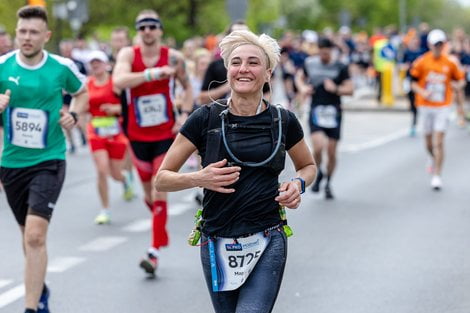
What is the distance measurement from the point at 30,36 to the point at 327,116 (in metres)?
6.68

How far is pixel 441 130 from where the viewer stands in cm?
1420

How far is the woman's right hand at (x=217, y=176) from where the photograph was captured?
194 inches

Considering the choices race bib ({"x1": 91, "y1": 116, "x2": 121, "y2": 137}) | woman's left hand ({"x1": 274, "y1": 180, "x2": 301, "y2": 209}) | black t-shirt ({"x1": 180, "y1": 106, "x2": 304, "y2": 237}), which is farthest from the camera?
race bib ({"x1": 91, "y1": 116, "x2": 121, "y2": 137})

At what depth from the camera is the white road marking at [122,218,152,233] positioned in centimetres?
1120

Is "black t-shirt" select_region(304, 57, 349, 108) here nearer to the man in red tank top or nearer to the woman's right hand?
the man in red tank top

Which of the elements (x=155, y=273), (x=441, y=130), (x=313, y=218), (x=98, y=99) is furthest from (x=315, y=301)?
(x=441, y=130)

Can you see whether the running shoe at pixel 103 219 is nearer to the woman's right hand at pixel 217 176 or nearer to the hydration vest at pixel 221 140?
the hydration vest at pixel 221 140

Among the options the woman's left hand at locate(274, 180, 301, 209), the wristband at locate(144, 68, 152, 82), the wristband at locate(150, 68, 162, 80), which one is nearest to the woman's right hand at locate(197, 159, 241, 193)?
the woman's left hand at locate(274, 180, 301, 209)

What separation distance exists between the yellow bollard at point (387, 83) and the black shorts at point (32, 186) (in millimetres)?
23753

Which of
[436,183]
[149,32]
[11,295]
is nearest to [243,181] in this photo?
[11,295]

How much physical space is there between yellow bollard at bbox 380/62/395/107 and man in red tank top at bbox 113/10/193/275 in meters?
21.5

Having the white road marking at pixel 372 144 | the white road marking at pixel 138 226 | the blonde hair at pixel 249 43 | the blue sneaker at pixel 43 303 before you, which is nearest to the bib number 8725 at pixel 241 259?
the blonde hair at pixel 249 43

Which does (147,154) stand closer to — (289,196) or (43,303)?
(43,303)

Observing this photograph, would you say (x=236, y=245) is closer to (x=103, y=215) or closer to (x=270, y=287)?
(x=270, y=287)
